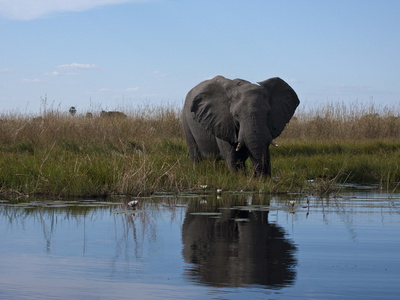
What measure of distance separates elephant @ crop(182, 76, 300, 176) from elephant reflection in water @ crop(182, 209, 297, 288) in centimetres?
446

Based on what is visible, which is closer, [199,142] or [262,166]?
[262,166]

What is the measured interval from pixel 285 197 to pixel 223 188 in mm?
1167

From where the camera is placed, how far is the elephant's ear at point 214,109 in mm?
12492

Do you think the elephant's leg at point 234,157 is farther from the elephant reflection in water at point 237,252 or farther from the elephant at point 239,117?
the elephant reflection in water at point 237,252

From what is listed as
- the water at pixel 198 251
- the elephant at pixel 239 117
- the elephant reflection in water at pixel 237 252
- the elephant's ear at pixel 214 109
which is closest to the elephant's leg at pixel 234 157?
the elephant at pixel 239 117

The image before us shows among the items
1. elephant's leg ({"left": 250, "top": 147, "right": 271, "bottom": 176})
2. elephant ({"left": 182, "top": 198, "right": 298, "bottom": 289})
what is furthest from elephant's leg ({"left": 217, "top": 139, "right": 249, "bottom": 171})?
elephant ({"left": 182, "top": 198, "right": 298, "bottom": 289})

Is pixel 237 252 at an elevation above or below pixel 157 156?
below

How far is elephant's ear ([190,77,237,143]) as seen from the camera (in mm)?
12492

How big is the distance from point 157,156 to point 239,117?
8.08ft

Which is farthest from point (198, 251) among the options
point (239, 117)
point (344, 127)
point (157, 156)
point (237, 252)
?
point (344, 127)

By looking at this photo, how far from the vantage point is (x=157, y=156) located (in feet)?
45.5

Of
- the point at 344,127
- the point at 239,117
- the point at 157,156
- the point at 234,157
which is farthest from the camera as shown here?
the point at 344,127

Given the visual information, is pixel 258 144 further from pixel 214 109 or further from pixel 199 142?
pixel 199 142

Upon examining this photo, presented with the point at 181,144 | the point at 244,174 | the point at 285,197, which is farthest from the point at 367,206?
the point at 181,144
